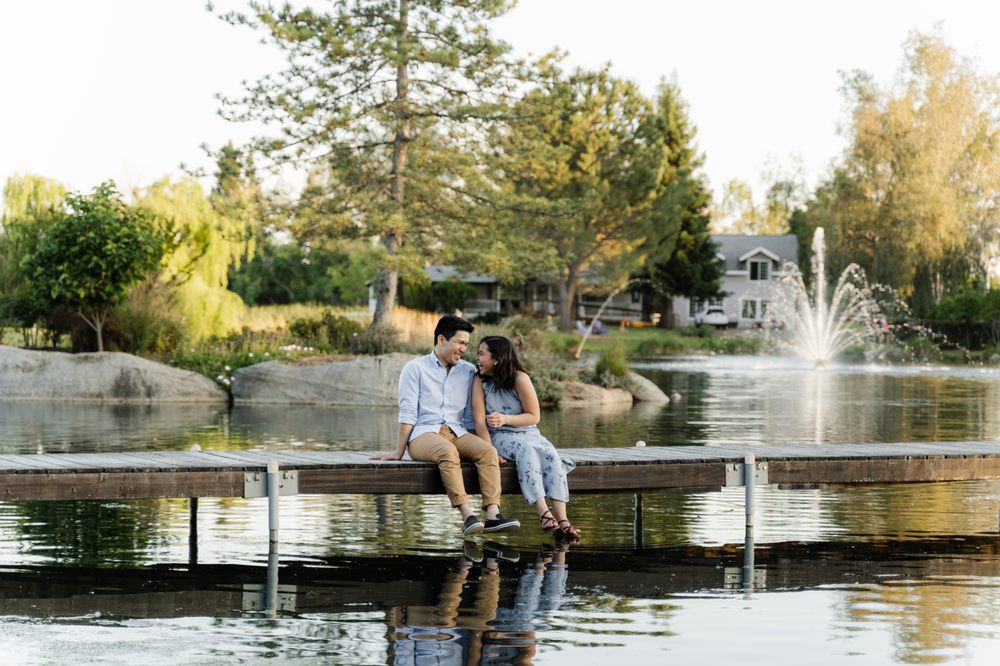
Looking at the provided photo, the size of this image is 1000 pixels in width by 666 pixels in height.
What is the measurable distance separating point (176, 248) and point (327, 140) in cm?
472

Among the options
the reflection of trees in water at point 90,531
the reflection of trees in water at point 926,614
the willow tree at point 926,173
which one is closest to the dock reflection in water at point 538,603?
the reflection of trees in water at point 926,614

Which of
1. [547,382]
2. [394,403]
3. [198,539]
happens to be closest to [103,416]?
[394,403]

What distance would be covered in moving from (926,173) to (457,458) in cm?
4617

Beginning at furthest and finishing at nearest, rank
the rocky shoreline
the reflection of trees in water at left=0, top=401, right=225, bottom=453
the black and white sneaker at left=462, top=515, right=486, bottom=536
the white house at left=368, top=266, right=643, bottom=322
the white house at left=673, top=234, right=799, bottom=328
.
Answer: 1. the white house at left=673, top=234, right=799, bottom=328
2. the white house at left=368, top=266, right=643, bottom=322
3. the rocky shoreline
4. the reflection of trees in water at left=0, top=401, right=225, bottom=453
5. the black and white sneaker at left=462, top=515, right=486, bottom=536

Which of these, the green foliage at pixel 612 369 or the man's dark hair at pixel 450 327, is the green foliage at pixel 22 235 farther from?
the man's dark hair at pixel 450 327

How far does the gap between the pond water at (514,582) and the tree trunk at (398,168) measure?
20.3m

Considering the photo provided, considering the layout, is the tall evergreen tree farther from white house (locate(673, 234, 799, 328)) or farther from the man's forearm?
the man's forearm

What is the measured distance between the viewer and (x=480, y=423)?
1047 cm

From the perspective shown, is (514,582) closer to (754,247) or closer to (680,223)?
(680,223)

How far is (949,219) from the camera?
174ft

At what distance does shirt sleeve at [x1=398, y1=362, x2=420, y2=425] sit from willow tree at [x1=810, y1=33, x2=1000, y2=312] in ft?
149

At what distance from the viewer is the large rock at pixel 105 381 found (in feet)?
88.2

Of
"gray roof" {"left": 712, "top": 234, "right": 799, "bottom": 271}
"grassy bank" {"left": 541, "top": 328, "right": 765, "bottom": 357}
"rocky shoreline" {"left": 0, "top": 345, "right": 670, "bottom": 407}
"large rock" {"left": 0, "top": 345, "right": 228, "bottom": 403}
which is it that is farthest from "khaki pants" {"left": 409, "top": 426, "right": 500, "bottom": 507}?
"gray roof" {"left": 712, "top": 234, "right": 799, "bottom": 271}

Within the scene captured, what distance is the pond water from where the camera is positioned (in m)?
7.34
